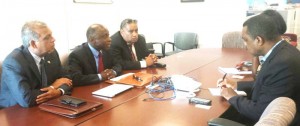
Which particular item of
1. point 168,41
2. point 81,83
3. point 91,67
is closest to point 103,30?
point 91,67

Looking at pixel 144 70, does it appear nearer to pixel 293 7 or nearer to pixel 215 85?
pixel 215 85

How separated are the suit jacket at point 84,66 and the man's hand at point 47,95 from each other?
0.34 m

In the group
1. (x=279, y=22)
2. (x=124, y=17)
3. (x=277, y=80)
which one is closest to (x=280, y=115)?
(x=277, y=80)

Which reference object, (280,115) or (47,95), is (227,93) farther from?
(47,95)

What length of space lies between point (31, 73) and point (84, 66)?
0.63 meters

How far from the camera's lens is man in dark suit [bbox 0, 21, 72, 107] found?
182cm

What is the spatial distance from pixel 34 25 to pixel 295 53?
5.88ft

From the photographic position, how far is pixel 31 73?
6.45ft

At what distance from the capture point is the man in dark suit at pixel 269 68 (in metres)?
1.48

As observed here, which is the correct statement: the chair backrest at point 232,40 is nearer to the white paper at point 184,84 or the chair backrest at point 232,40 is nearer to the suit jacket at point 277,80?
the white paper at point 184,84

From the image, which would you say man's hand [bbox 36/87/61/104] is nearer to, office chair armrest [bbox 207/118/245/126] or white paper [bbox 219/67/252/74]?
office chair armrest [bbox 207/118/245/126]

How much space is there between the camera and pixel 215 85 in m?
2.22

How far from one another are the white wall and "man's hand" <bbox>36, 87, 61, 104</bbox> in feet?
5.46

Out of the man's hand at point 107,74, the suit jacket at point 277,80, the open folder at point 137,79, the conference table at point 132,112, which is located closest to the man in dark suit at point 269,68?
the suit jacket at point 277,80
